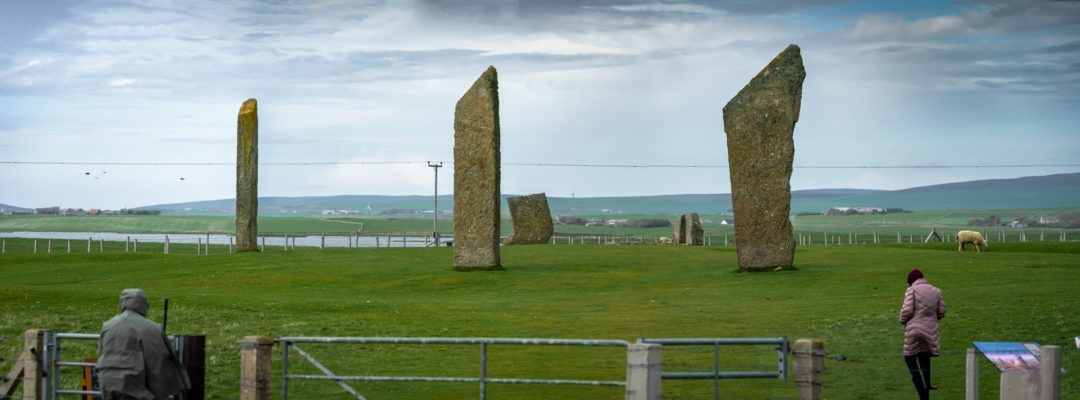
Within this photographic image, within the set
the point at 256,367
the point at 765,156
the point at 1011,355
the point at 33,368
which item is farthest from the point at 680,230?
the point at 1011,355

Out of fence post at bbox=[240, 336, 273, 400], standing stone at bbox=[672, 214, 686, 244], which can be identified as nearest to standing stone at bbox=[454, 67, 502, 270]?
fence post at bbox=[240, 336, 273, 400]

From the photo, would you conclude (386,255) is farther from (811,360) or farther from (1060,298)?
(811,360)

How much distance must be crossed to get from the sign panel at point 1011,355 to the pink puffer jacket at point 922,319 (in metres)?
2.99

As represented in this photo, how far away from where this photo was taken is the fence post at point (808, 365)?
48.4ft

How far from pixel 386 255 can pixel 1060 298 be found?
25.1 metres

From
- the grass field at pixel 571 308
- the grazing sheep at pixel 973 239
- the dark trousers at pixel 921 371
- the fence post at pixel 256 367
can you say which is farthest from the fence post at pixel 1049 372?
the grazing sheep at pixel 973 239

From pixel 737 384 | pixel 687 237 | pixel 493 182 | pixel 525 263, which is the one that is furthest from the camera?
pixel 687 237

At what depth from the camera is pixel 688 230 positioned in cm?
6138

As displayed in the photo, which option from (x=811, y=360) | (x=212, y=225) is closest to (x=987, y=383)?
(x=811, y=360)

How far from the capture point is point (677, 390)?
1869 cm

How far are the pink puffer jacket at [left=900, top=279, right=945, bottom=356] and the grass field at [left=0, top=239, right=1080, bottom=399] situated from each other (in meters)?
0.60

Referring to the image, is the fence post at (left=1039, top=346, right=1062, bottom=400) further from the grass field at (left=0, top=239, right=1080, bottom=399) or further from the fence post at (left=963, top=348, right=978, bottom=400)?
the grass field at (left=0, top=239, right=1080, bottom=399)

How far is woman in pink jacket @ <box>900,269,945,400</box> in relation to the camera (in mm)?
17641

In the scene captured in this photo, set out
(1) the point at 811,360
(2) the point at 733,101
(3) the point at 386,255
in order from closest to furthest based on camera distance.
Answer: (1) the point at 811,360 → (2) the point at 733,101 → (3) the point at 386,255
